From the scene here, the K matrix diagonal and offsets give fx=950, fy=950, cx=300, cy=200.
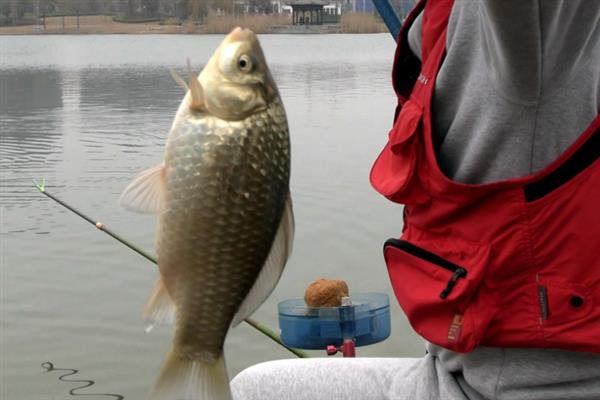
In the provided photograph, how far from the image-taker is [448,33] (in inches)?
75.8

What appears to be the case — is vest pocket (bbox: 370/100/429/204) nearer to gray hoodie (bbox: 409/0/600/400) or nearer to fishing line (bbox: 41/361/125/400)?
gray hoodie (bbox: 409/0/600/400)

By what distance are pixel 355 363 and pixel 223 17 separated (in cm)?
101

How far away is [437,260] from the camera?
1945 millimetres

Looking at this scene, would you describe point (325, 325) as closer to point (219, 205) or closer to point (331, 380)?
point (331, 380)

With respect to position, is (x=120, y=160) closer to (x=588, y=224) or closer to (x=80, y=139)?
(x=80, y=139)

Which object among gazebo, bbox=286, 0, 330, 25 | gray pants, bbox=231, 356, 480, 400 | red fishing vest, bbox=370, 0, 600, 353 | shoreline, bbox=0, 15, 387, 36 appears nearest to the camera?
red fishing vest, bbox=370, 0, 600, 353

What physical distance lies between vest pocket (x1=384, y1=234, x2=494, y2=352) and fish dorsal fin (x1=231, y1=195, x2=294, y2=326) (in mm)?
489

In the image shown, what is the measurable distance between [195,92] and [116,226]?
7.40m

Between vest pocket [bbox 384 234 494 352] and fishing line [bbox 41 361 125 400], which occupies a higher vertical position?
vest pocket [bbox 384 234 494 352]

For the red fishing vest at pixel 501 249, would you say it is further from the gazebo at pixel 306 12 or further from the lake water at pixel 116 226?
the lake water at pixel 116 226

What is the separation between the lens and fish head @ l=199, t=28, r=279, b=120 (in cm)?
144

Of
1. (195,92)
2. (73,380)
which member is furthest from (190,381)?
(73,380)

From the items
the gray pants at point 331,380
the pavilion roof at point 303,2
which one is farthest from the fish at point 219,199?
the pavilion roof at point 303,2

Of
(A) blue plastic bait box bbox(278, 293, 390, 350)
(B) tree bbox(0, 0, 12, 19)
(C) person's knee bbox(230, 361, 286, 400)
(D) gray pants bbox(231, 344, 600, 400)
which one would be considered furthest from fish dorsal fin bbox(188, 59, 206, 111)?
(B) tree bbox(0, 0, 12, 19)
